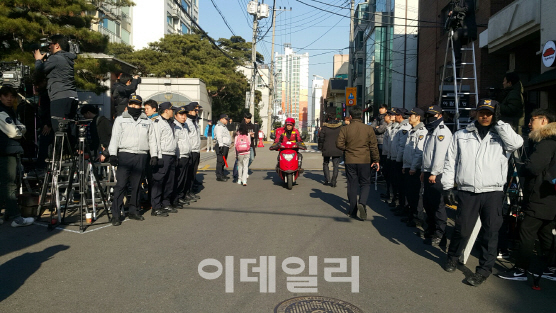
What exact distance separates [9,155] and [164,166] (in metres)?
2.62

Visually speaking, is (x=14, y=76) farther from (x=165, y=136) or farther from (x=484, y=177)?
(x=484, y=177)

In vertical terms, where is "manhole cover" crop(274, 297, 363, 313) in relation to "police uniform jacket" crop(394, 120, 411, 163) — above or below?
below

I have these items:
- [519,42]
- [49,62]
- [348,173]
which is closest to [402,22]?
[519,42]

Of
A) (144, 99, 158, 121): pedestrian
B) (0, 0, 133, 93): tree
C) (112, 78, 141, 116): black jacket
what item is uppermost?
(0, 0, 133, 93): tree

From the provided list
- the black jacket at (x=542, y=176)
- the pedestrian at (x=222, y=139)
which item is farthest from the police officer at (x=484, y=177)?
the pedestrian at (x=222, y=139)

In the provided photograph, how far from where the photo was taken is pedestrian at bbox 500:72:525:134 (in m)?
8.27

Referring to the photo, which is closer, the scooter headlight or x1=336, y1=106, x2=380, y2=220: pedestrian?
x1=336, y1=106, x2=380, y2=220: pedestrian

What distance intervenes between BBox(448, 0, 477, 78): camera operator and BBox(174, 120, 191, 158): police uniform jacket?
7904mm

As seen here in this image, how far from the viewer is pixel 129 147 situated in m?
7.98

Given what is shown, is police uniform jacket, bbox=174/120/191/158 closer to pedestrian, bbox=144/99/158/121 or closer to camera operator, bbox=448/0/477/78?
pedestrian, bbox=144/99/158/121

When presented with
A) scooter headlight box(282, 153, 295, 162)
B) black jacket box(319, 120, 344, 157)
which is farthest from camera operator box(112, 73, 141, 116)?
black jacket box(319, 120, 344, 157)

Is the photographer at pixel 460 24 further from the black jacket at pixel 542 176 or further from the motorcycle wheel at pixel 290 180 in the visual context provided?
the black jacket at pixel 542 176

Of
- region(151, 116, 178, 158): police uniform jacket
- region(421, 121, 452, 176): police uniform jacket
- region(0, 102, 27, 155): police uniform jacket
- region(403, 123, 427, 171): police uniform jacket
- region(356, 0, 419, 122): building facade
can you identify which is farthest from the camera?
region(356, 0, 419, 122): building facade

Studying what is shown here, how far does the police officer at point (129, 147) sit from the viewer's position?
792 cm
